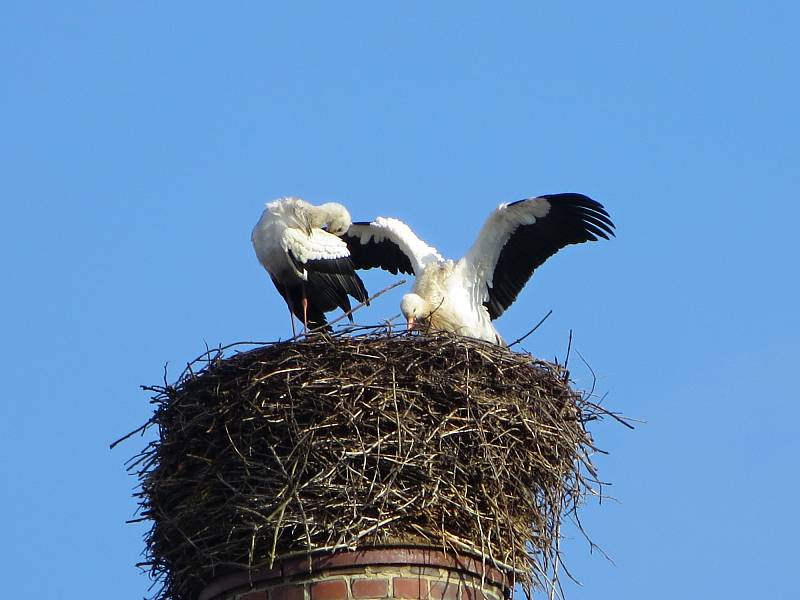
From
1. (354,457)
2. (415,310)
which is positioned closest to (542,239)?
(415,310)

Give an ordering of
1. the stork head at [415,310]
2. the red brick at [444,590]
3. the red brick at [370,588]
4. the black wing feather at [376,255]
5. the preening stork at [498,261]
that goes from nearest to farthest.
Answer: the red brick at [370,588] < the red brick at [444,590] < the stork head at [415,310] < the preening stork at [498,261] < the black wing feather at [376,255]

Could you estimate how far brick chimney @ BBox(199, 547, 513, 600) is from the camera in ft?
21.3

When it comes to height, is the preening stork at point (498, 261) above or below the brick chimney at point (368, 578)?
above

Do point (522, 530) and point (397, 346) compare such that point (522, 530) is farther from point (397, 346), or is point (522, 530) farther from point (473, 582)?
point (397, 346)

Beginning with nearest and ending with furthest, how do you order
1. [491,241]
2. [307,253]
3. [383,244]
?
[491,241] < [307,253] < [383,244]

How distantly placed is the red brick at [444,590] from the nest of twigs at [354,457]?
0.72ft

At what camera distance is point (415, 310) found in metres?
10.2

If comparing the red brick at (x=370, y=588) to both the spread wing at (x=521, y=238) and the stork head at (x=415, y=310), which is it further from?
the spread wing at (x=521, y=238)

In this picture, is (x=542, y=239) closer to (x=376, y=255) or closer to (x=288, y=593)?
(x=376, y=255)

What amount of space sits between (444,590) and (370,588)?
0.38 meters

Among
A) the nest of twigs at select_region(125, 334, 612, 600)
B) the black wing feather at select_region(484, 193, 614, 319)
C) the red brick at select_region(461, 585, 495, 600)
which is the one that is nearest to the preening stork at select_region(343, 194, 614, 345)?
the black wing feather at select_region(484, 193, 614, 319)

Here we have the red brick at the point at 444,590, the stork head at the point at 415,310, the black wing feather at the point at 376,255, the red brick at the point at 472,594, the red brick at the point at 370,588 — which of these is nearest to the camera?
the red brick at the point at 370,588

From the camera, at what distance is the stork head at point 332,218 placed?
11148mm

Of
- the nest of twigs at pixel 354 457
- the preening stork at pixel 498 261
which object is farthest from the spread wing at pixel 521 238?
the nest of twigs at pixel 354 457
